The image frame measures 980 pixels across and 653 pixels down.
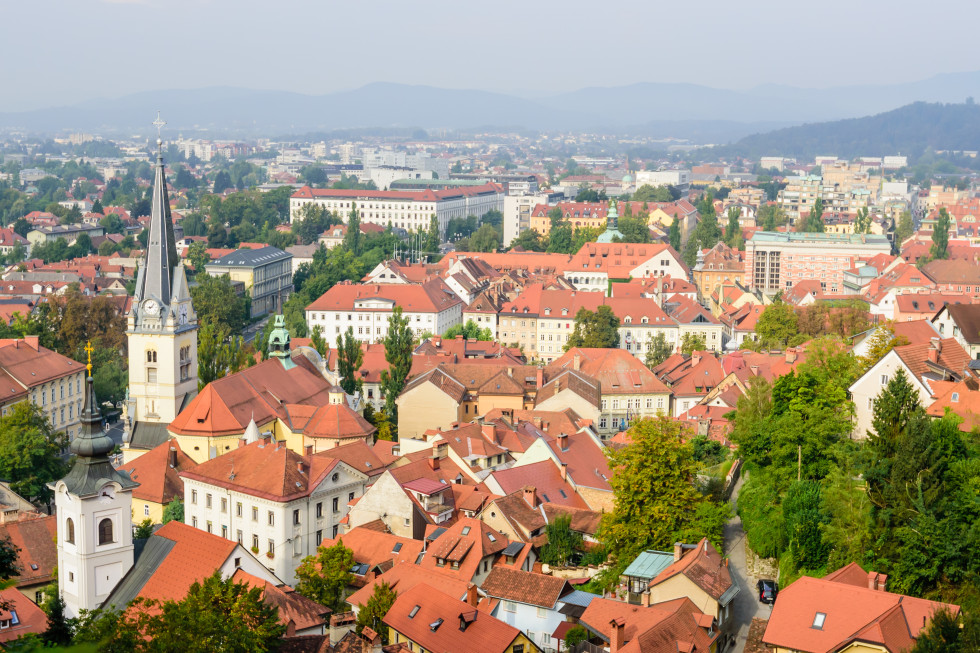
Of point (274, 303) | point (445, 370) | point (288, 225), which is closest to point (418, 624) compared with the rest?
point (445, 370)

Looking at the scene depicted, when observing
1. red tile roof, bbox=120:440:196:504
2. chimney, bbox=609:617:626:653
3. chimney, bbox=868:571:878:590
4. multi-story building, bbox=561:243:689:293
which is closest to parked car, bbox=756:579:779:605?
chimney, bbox=868:571:878:590

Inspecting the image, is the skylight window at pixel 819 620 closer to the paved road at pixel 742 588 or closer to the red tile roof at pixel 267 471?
the paved road at pixel 742 588

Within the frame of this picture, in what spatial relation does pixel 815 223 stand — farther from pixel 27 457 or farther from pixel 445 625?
pixel 445 625

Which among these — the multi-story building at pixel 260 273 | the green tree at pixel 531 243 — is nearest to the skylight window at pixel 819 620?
the multi-story building at pixel 260 273

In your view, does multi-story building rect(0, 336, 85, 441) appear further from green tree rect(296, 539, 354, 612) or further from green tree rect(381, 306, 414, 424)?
→ green tree rect(296, 539, 354, 612)

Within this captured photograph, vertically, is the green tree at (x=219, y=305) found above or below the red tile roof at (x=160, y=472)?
above

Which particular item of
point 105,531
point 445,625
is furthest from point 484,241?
point 445,625

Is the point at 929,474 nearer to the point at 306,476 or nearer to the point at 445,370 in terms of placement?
the point at 306,476
